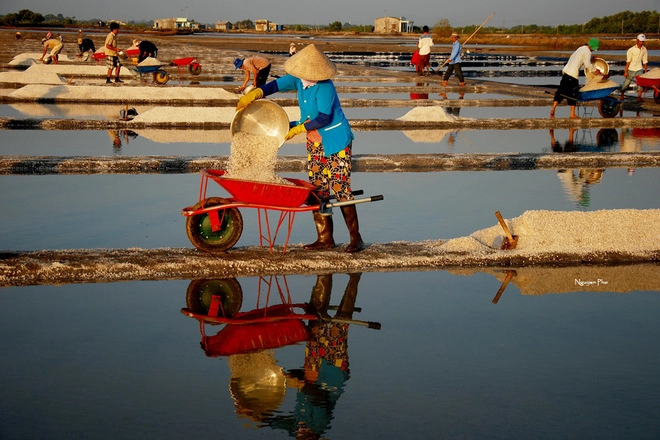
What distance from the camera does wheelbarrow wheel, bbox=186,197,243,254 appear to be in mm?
6570

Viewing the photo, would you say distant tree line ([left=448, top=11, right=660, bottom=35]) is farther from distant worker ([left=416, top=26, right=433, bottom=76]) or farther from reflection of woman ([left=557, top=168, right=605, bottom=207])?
reflection of woman ([left=557, top=168, right=605, bottom=207])

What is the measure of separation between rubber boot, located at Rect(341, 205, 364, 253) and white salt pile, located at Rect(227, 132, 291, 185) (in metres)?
0.55

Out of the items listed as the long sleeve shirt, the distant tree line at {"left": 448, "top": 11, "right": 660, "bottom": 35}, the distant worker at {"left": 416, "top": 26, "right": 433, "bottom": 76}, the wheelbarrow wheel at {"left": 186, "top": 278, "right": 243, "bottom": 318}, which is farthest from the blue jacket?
the distant tree line at {"left": 448, "top": 11, "right": 660, "bottom": 35}

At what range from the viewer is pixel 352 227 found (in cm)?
681

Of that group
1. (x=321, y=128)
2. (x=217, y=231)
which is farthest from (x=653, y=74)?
(x=217, y=231)

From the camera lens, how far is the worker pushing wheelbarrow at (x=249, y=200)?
626 cm

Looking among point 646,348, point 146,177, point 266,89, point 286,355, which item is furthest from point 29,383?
point 146,177

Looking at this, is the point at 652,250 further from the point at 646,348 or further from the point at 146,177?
the point at 146,177

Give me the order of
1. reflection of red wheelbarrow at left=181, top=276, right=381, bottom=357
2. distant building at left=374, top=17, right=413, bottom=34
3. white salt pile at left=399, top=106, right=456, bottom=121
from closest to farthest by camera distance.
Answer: reflection of red wheelbarrow at left=181, top=276, right=381, bottom=357 → white salt pile at left=399, top=106, right=456, bottom=121 → distant building at left=374, top=17, right=413, bottom=34

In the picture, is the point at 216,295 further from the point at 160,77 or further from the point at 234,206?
the point at 160,77

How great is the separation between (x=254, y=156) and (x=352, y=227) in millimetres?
889

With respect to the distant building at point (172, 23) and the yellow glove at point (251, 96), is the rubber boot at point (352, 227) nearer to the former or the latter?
the yellow glove at point (251, 96)

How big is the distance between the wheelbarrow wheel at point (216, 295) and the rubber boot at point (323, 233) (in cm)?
82

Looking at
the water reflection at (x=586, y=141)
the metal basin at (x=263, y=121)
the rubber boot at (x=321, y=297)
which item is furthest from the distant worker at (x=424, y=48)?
the rubber boot at (x=321, y=297)
